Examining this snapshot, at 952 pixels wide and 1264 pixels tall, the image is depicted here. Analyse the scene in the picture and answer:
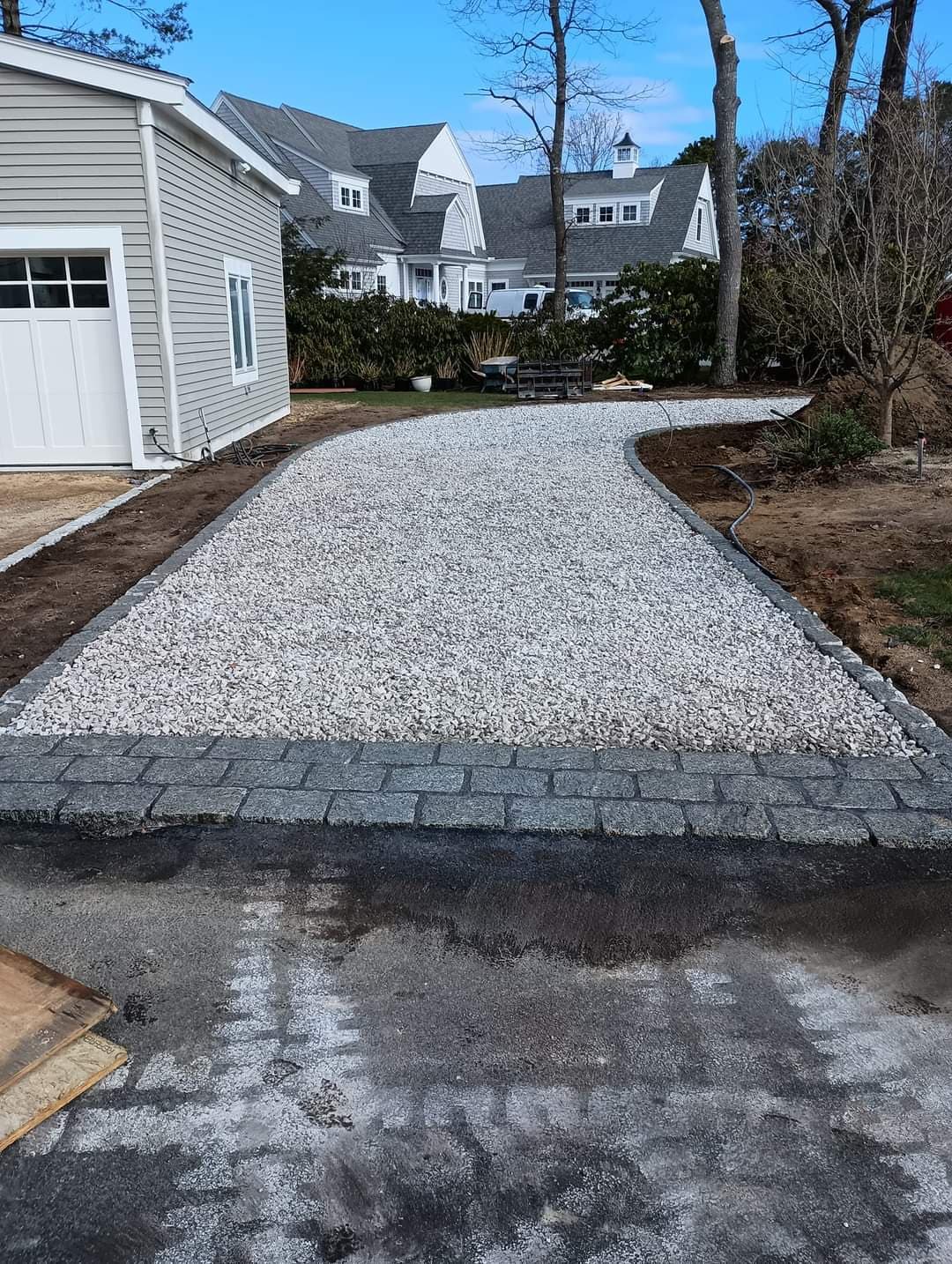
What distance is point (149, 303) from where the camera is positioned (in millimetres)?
9609

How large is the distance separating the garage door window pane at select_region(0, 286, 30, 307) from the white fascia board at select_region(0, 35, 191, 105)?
1952mm

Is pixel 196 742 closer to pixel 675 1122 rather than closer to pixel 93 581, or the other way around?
pixel 675 1122

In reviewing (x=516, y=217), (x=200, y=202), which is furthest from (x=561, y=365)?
(x=516, y=217)

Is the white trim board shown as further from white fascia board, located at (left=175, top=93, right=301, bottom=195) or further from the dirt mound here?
the dirt mound

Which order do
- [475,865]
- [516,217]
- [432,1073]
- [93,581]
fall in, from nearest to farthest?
1. [432,1073]
2. [475,865]
3. [93,581]
4. [516,217]

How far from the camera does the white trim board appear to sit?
6859 millimetres

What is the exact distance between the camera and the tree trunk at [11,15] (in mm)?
18503

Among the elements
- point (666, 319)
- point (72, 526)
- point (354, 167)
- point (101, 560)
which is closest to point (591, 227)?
point (354, 167)

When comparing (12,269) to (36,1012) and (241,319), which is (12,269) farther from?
(36,1012)

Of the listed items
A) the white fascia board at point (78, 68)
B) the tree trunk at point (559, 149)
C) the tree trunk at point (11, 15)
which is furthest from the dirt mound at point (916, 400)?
the tree trunk at point (11, 15)

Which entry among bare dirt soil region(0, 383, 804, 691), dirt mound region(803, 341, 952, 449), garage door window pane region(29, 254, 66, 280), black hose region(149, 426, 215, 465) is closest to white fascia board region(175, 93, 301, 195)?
garage door window pane region(29, 254, 66, 280)

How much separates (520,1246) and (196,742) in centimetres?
249

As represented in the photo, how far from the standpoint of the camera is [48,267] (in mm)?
9602

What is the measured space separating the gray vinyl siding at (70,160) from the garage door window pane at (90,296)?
418mm
